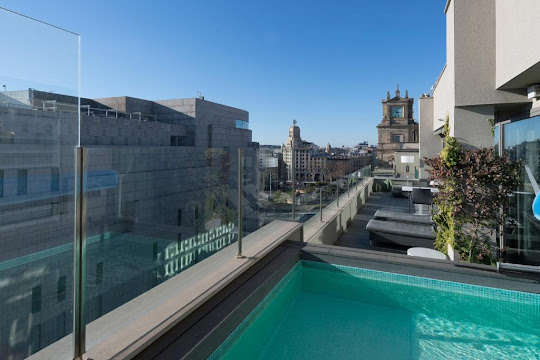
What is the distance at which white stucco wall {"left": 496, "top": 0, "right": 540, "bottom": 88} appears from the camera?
111 inches

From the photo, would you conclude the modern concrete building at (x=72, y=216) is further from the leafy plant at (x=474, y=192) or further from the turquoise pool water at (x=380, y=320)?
the leafy plant at (x=474, y=192)

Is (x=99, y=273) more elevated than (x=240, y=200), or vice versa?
(x=240, y=200)

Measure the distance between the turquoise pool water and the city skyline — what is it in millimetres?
2527

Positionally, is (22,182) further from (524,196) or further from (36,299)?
(524,196)

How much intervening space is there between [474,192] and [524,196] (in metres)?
0.90

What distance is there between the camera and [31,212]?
1.37 m

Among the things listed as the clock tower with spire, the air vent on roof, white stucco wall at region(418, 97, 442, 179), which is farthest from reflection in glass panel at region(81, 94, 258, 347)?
the clock tower with spire

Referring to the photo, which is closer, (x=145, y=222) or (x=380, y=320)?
(x=145, y=222)

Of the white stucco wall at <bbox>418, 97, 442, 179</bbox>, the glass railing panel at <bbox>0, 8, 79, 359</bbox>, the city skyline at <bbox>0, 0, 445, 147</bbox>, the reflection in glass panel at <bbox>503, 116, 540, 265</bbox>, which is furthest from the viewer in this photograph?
the city skyline at <bbox>0, 0, 445, 147</bbox>

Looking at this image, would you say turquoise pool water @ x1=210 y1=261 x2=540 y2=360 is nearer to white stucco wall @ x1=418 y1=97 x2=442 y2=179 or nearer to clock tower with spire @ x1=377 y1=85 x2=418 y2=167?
white stucco wall @ x1=418 y1=97 x2=442 y2=179

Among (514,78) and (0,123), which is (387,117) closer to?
(514,78)

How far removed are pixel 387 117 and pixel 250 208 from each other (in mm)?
39802

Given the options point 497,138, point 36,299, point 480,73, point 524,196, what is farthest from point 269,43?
point 36,299

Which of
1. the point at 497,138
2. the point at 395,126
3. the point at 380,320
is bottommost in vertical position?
the point at 380,320
